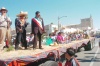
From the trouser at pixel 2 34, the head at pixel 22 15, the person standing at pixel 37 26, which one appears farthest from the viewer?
the person standing at pixel 37 26

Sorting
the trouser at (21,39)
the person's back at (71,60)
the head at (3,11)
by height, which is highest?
the head at (3,11)

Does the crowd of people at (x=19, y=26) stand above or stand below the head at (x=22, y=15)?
below

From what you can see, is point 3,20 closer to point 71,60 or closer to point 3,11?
point 3,11

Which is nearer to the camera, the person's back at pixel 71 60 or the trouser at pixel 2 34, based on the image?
the person's back at pixel 71 60

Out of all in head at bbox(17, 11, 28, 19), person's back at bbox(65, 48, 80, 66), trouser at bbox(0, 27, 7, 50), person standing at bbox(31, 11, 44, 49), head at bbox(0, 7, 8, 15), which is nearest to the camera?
person's back at bbox(65, 48, 80, 66)

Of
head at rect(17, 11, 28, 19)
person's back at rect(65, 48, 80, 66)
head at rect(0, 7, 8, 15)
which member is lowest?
person's back at rect(65, 48, 80, 66)

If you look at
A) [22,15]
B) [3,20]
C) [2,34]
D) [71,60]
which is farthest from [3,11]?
[71,60]

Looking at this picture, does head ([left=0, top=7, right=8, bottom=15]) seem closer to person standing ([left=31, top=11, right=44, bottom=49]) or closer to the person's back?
person standing ([left=31, top=11, right=44, bottom=49])

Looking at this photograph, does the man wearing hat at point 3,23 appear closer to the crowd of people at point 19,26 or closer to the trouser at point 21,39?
the crowd of people at point 19,26

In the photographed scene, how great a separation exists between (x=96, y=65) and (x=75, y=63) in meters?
7.35

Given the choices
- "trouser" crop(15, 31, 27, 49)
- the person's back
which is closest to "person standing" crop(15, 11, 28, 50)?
"trouser" crop(15, 31, 27, 49)

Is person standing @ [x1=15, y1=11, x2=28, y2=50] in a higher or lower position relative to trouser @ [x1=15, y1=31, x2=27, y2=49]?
higher

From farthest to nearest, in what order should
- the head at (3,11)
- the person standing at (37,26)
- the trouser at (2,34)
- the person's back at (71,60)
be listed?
the person standing at (37,26), the trouser at (2,34), the head at (3,11), the person's back at (71,60)

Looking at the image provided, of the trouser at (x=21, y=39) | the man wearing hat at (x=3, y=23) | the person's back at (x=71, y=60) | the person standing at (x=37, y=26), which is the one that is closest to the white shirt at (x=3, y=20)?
the man wearing hat at (x=3, y=23)
